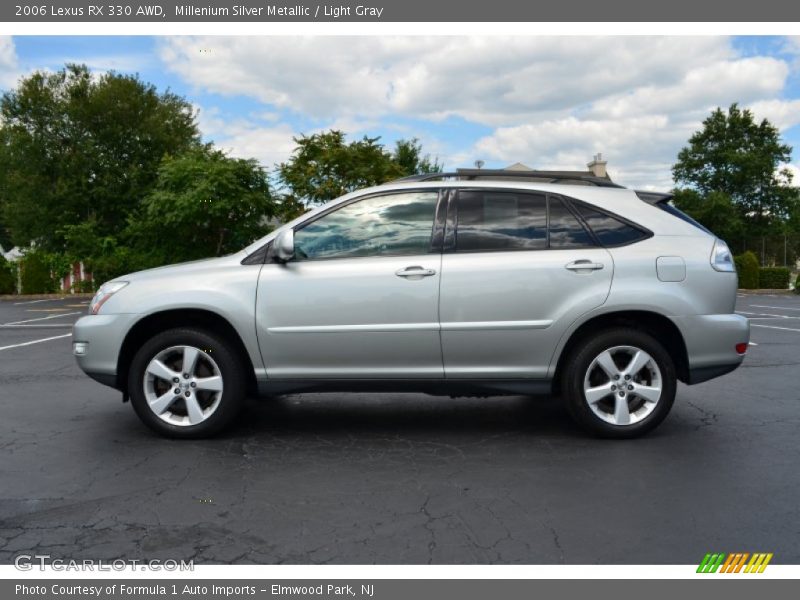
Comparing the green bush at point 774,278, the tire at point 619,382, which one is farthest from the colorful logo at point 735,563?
the green bush at point 774,278

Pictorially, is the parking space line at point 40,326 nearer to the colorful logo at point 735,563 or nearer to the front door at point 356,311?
the front door at point 356,311

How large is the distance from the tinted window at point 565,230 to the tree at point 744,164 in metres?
50.5

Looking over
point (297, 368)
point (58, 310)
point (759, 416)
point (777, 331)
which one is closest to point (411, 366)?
point (297, 368)

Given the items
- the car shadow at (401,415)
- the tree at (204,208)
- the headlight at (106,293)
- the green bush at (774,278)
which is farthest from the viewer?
the green bush at (774,278)

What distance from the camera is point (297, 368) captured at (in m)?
5.11

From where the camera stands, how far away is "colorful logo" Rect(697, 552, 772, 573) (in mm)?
3137

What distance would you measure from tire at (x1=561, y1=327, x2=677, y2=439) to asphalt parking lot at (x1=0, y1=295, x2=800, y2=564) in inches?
6.5

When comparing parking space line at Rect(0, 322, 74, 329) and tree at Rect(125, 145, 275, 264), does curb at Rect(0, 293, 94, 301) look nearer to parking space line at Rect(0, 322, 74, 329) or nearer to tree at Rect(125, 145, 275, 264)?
tree at Rect(125, 145, 275, 264)

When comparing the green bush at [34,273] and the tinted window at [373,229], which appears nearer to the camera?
the tinted window at [373,229]

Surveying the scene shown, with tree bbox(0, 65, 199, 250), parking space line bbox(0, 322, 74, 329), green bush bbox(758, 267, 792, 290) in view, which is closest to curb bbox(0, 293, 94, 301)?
tree bbox(0, 65, 199, 250)

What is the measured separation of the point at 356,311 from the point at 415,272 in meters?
0.49

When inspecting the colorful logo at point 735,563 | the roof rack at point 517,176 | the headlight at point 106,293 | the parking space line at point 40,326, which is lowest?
the colorful logo at point 735,563

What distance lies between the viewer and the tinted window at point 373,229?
5.18m
